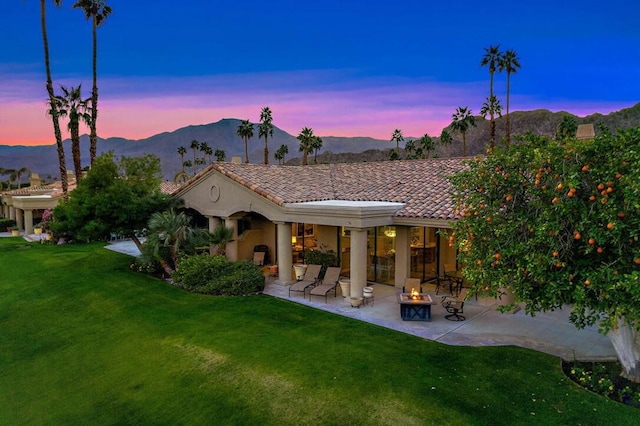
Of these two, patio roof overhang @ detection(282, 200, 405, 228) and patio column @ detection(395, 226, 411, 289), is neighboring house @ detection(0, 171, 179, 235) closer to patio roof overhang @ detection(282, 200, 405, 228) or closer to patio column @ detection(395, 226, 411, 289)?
patio roof overhang @ detection(282, 200, 405, 228)

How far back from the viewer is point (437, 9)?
104ft

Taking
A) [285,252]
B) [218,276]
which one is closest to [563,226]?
[285,252]

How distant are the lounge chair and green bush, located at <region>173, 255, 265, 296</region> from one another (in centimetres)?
295

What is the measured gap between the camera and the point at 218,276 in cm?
1917

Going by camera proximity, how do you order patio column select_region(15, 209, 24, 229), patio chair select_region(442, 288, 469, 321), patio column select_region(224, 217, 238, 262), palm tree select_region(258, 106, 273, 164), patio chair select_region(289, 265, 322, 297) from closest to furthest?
patio chair select_region(442, 288, 469, 321), patio chair select_region(289, 265, 322, 297), patio column select_region(224, 217, 238, 262), patio column select_region(15, 209, 24, 229), palm tree select_region(258, 106, 273, 164)

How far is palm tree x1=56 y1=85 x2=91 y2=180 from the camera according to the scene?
3553 cm

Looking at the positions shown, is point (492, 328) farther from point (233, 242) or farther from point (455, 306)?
point (233, 242)

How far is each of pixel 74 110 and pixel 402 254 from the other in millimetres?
32365

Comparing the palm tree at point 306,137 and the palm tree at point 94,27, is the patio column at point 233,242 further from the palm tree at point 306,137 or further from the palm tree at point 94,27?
the palm tree at point 306,137

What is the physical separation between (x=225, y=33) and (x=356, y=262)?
32.8 meters

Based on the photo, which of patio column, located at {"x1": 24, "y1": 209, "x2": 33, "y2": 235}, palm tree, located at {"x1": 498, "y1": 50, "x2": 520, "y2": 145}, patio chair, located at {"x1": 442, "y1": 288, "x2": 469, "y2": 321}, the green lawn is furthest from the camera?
palm tree, located at {"x1": 498, "y1": 50, "x2": 520, "y2": 145}

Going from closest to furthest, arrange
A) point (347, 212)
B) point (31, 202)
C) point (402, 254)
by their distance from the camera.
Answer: point (347, 212) → point (402, 254) → point (31, 202)

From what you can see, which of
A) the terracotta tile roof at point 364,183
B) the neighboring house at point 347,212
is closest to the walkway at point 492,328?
the neighboring house at point 347,212

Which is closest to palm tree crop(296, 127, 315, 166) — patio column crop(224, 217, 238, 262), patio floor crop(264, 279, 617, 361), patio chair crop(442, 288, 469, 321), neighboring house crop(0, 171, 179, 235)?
neighboring house crop(0, 171, 179, 235)
